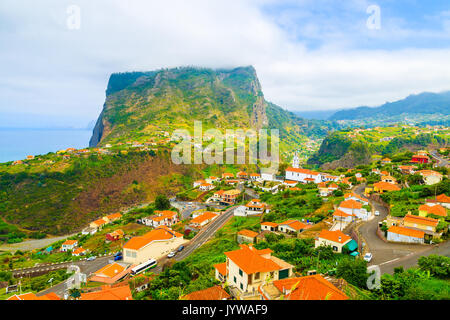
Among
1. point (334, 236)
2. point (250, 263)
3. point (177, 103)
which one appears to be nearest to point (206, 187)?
point (334, 236)

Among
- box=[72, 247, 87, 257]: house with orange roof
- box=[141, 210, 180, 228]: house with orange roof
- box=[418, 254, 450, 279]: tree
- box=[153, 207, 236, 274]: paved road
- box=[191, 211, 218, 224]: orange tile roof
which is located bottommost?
box=[72, 247, 87, 257]: house with orange roof

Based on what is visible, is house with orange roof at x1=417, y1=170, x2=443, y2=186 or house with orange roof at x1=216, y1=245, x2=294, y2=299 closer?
house with orange roof at x1=216, y1=245, x2=294, y2=299

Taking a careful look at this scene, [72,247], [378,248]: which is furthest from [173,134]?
[378,248]

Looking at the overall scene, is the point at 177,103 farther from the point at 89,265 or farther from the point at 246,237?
the point at 246,237

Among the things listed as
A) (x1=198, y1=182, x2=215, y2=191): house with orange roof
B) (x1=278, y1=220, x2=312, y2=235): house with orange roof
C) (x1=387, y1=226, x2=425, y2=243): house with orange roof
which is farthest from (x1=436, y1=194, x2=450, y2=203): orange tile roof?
(x1=198, y1=182, x2=215, y2=191): house with orange roof

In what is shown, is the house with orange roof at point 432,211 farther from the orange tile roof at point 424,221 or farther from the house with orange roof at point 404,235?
the house with orange roof at point 404,235

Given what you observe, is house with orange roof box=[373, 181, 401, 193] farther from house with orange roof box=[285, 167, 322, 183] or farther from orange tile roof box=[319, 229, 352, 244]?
orange tile roof box=[319, 229, 352, 244]
